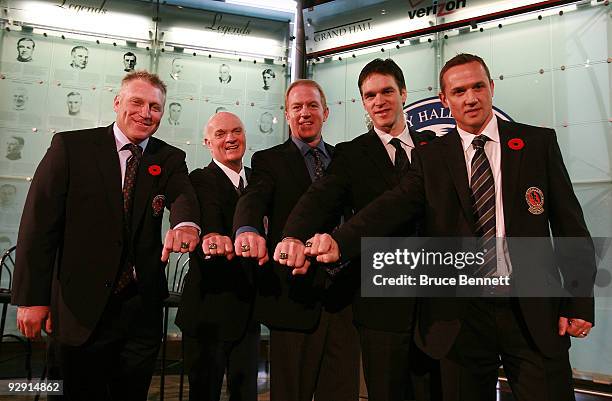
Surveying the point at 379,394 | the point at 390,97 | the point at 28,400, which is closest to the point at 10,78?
the point at 28,400

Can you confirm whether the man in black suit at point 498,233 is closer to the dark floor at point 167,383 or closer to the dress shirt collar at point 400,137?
the dress shirt collar at point 400,137

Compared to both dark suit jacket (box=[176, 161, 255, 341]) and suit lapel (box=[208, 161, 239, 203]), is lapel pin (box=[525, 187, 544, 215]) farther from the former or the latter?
suit lapel (box=[208, 161, 239, 203])

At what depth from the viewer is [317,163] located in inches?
84.9

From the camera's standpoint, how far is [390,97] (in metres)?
1.95

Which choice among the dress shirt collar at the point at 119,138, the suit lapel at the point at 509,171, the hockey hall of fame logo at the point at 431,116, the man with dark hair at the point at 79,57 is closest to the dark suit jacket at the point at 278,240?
the dress shirt collar at the point at 119,138

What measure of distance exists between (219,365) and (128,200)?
0.96 metres

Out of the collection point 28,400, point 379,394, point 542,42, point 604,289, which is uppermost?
point 542,42

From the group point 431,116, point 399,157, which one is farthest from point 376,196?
point 431,116

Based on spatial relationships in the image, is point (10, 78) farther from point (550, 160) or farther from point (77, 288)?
point (550, 160)

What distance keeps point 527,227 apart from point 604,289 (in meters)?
2.68

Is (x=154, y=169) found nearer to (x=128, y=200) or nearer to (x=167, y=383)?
(x=128, y=200)

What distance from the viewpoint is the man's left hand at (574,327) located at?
1.41 metres

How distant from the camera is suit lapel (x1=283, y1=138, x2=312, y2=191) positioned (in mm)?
2047

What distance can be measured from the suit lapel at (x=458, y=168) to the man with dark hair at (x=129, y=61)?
4.31 metres
